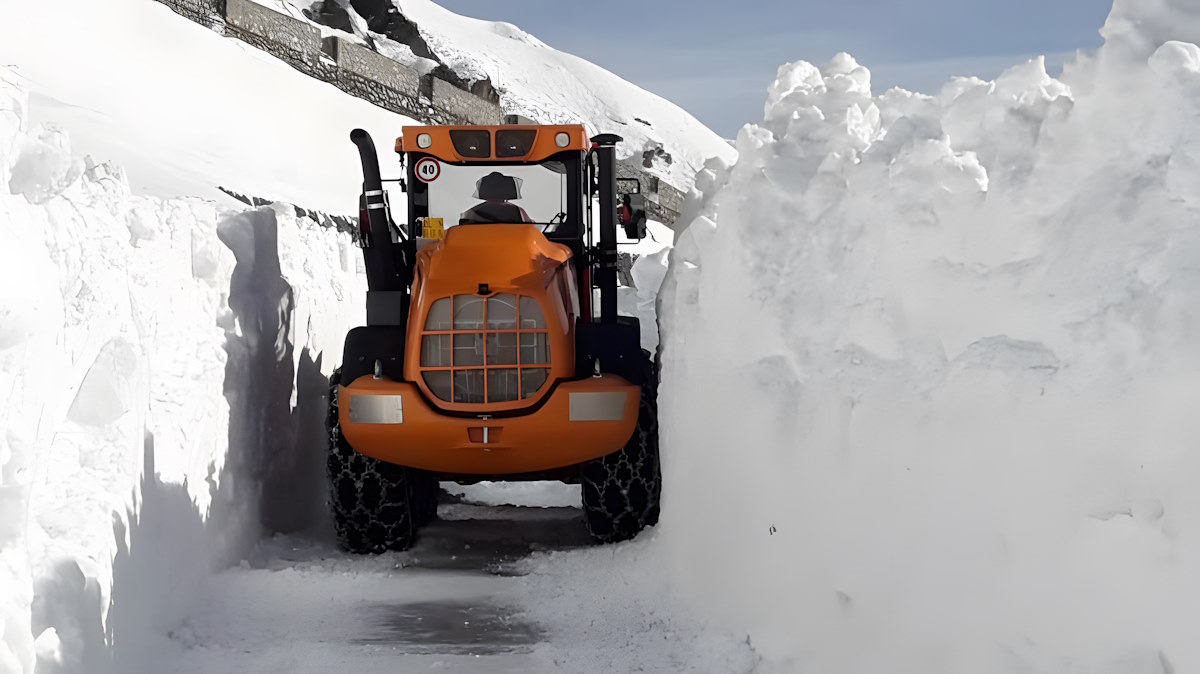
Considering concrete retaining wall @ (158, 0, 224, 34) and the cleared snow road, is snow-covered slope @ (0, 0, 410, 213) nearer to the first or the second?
concrete retaining wall @ (158, 0, 224, 34)

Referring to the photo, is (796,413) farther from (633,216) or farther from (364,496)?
(364,496)

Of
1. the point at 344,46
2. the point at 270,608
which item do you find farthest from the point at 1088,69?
the point at 344,46

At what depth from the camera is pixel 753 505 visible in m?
5.61

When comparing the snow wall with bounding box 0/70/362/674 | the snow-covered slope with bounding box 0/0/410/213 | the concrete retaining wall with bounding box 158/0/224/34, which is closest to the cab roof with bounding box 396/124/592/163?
the snow wall with bounding box 0/70/362/674

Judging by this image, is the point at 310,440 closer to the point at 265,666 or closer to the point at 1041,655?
the point at 265,666

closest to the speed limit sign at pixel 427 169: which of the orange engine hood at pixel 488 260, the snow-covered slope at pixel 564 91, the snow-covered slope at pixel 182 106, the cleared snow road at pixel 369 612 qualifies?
the orange engine hood at pixel 488 260

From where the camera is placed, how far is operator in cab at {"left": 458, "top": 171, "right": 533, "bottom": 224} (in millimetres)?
8094

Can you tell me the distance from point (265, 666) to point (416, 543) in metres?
3.08

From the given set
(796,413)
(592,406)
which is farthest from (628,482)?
(796,413)

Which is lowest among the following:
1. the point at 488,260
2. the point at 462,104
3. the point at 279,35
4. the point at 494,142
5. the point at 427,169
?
the point at 488,260

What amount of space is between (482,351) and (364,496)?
47.5 inches

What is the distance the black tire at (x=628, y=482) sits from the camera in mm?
7621

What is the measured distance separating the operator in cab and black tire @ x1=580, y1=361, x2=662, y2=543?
135 centimetres

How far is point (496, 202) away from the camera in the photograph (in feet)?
26.8
